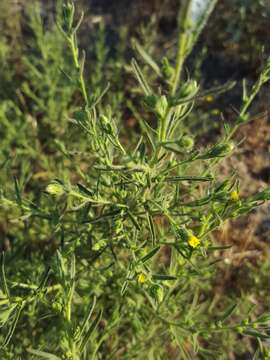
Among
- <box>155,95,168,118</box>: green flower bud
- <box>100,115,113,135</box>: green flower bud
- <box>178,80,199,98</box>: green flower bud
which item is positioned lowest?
<box>100,115,113,135</box>: green flower bud

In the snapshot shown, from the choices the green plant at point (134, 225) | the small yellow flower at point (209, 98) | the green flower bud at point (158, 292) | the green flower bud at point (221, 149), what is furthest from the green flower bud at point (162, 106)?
the small yellow flower at point (209, 98)

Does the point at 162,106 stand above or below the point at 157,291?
above

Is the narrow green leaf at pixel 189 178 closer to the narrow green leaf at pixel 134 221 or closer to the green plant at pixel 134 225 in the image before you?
the green plant at pixel 134 225

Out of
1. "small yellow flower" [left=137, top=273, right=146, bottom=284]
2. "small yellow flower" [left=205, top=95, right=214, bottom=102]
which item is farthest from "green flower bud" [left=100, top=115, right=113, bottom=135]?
"small yellow flower" [left=205, top=95, right=214, bottom=102]

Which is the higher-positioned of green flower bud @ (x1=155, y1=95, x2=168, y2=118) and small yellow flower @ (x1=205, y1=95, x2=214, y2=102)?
green flower bud @ (x1=155, y1=95, x2=168, y2=118)

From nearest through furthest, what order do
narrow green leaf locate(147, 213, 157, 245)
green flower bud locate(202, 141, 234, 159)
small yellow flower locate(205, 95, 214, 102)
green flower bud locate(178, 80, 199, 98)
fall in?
1. green flower bud locate(178, 80, 199, 98)
2. green flower bud locate(202, 141, 234, 159)
3. narrow green leaf locate(147, 213, 157, 245)
4. small yellow flower locate(205, 95, 214, 102)

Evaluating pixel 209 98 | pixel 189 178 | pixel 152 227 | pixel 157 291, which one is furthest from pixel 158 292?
pixel 209 98

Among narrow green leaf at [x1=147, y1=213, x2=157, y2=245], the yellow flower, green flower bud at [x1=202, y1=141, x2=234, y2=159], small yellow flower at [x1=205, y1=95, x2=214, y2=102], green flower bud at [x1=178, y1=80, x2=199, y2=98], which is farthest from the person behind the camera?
small yellow flower at [x1=205, y1=95, x2=214, y2=102]

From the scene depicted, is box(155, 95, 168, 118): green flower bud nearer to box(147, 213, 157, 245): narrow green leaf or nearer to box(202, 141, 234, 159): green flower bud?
box(202, 141, 234, 159): green flower bud

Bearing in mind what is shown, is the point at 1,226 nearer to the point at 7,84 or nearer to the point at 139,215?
the point at 7,84

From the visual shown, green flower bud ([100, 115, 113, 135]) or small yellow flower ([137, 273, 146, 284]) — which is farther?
small yellow flower ([137, 273, 146, 284])

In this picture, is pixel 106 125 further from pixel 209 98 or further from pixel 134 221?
pixel 209 98

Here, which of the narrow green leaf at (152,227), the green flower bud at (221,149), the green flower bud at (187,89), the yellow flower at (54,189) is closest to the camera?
the green flower bud at (187,89)

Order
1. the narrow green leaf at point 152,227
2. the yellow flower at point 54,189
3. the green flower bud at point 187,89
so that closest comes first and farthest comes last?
the green flower bud at point 187,89 < the yellow flower at point 54,189 < the narrow green leaf at point 152,227
